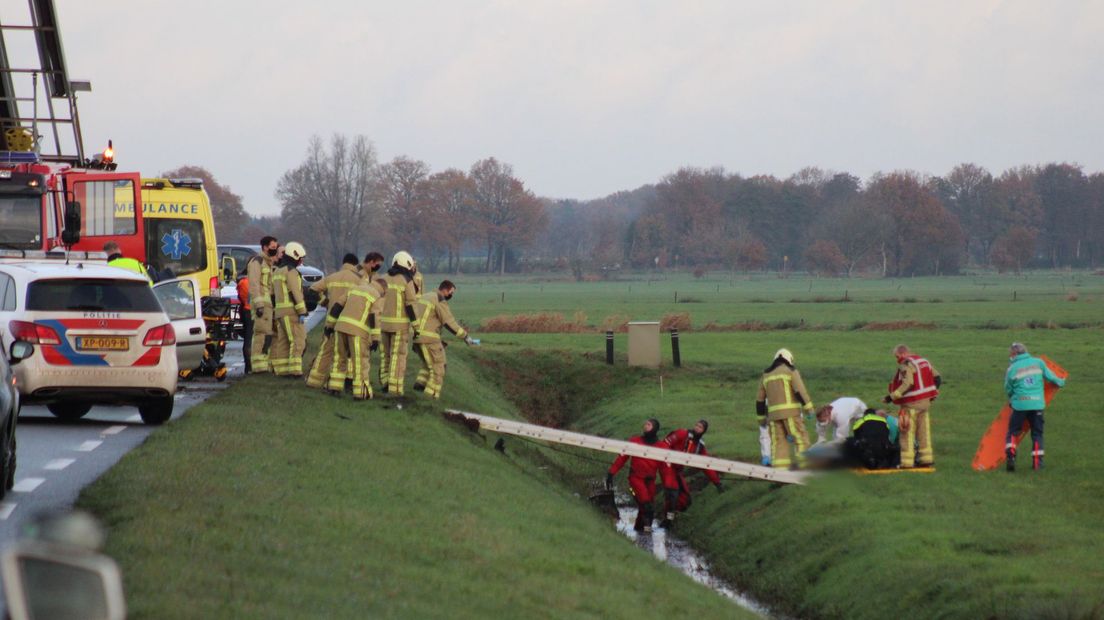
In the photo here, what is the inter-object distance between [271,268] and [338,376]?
2.04m

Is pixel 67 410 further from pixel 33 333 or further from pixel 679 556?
pixel 679 556

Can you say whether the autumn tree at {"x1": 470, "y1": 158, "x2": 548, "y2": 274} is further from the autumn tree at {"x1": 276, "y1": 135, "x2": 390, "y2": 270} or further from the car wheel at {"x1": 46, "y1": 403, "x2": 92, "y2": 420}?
the car wheel at {"x1": 46, "y1": 403, "x2": 92, "y2": 420}

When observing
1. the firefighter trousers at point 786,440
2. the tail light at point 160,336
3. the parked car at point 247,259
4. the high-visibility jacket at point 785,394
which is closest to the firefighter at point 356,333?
the tail light at point 160,336

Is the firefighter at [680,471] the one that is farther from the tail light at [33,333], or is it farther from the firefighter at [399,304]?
the tail light at [33,333]

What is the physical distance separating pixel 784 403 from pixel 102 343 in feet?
31.8

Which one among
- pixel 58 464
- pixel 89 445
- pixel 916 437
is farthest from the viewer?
pixel 916 437

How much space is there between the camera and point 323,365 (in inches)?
882

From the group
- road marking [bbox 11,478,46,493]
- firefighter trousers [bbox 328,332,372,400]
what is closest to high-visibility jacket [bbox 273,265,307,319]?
firefighter trousers [bbox 328,332,372,400]

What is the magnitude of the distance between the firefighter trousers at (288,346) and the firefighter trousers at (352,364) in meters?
0.97

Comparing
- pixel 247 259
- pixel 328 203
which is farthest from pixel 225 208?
pixel 247 259

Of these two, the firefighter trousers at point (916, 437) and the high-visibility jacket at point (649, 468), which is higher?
the firefighter trousers at point (916, 437)

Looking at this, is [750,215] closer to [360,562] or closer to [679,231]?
[679,231]

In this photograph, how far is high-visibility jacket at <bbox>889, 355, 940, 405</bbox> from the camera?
20.5 metres

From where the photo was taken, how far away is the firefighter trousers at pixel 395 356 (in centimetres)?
2230
